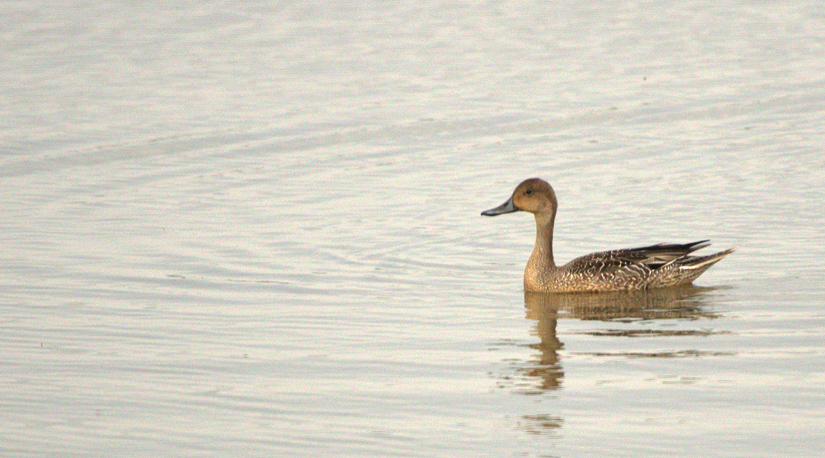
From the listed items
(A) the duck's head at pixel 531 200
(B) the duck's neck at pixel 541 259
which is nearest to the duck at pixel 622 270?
(B) the duck's neck at pixel 541 259

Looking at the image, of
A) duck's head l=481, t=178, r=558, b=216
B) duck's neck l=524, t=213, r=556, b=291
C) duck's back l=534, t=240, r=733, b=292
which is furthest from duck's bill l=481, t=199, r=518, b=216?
duck's back l=534, t=240, r=733, b=292

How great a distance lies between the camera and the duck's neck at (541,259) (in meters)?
11.8

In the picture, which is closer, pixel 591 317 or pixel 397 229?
pixel 591 317

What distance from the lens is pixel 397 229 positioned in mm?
13805

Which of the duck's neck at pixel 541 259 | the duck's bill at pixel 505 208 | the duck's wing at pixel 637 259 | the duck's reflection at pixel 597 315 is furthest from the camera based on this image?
the duck's bill at pixel 505 208

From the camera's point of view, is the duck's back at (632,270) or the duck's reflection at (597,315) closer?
the duck's reflection at (597,315)

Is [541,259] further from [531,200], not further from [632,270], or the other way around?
[632,270]

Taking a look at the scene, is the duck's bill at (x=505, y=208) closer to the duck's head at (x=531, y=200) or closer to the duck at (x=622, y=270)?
the duck's head at (x=531, y=200)

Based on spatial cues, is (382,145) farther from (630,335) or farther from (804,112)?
(630,335)

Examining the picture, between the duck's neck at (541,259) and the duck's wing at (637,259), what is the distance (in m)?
0.35

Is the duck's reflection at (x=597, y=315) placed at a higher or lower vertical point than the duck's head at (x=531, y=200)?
lower

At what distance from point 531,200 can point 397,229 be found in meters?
1.94

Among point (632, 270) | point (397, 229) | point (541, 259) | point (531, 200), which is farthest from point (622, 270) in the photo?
point (397, 229)

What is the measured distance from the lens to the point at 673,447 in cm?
714
